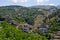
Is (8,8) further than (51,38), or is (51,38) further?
(8,8)

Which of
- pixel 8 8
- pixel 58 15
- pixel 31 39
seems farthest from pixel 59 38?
pixel 8 8

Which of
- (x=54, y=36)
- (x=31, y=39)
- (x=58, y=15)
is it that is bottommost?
(x=58, y=15)

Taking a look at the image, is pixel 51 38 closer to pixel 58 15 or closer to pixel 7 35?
pixel 7 35

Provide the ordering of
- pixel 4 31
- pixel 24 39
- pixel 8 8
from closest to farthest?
pixel 24 39, pixel 4 31, pixel 8 8

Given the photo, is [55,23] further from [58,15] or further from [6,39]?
[6,39]

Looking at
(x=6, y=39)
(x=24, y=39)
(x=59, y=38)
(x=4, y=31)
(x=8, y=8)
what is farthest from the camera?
(x=8, y=8)

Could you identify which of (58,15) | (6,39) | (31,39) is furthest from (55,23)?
(6,39)

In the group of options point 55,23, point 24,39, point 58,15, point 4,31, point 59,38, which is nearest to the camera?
point 24,39

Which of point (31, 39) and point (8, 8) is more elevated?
point (31, 39)

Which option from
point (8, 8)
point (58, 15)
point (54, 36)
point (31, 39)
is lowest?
point (8, 8)
